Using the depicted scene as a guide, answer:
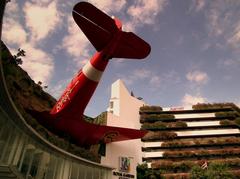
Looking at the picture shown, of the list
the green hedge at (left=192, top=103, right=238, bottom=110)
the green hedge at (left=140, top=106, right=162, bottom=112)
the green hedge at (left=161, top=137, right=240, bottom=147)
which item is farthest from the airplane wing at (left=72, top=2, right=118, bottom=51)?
the green hedge at (left=192, top=103, right=238, bottom=110)

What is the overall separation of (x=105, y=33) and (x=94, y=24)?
3.90 feet

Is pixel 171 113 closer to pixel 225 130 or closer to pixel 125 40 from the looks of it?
pixel 225 130

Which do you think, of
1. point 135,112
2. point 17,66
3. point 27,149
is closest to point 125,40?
point 17,66

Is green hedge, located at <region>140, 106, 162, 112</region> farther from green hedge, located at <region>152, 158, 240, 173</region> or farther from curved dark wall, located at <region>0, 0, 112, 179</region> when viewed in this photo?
curved dark wall, located at <region>0, 0, 112, 179</region>

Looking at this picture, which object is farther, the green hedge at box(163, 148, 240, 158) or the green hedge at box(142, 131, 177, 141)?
the green hedge at box(142, 131, 177, 141)

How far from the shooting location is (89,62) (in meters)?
22.2

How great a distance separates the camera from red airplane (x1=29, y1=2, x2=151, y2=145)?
19.1 meters

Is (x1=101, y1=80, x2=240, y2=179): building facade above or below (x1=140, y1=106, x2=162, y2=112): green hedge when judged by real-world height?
below

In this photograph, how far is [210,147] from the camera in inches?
2144

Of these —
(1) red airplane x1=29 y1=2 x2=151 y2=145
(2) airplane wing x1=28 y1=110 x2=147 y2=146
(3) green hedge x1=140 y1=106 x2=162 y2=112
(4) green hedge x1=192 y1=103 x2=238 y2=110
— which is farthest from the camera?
(4) green hedge x1=192 y1=103 x2=238 y2=110

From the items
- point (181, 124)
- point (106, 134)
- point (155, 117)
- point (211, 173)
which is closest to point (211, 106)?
point (181, 124)

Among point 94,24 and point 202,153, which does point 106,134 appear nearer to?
point 94,24

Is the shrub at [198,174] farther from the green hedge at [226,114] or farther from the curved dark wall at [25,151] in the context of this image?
the curved dark wall at [25,151]

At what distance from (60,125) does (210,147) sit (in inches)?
1611
